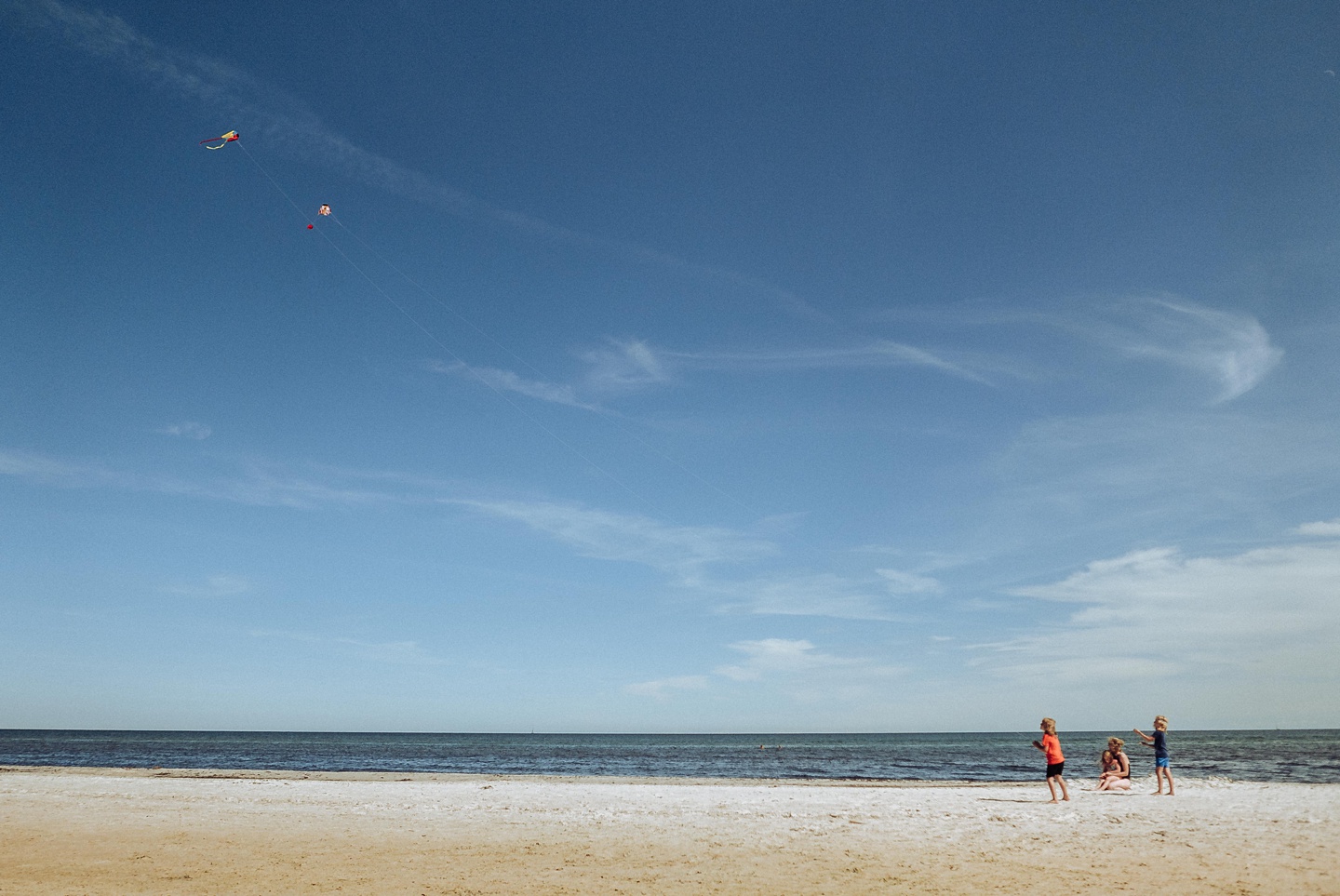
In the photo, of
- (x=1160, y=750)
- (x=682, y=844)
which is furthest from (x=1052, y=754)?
(x=682, y=844)

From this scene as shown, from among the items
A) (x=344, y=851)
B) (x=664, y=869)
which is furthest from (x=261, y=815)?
(x=664, y=869)

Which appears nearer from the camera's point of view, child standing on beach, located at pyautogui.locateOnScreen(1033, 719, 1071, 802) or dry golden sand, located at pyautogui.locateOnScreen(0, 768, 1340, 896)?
dry golden sand, located at pyautogui.locateOnScreen(0, 768, 1340, 896)

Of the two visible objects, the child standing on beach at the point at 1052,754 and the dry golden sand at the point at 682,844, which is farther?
the child standing on beach at the point at 1052,754

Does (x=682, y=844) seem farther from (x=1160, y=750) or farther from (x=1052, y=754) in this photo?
(x=1160, y=750)

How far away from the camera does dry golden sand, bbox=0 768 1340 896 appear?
32.3 feet

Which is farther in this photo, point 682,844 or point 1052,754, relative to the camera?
point 1052,754

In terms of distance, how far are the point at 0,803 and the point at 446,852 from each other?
48.7 feet

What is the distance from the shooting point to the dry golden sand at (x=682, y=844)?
986 centimetres

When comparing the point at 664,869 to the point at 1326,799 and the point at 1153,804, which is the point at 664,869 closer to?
the point at 1153,804

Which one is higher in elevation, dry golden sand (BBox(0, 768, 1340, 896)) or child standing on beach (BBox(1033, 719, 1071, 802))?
child standing on beach (BBox(1033, 719, 1071, 802))

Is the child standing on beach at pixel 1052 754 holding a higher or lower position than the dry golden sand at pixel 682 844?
higher

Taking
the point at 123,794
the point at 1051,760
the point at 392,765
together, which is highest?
the point at 1051,760

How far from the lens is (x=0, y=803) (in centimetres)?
1888

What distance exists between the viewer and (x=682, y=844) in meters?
12.6
